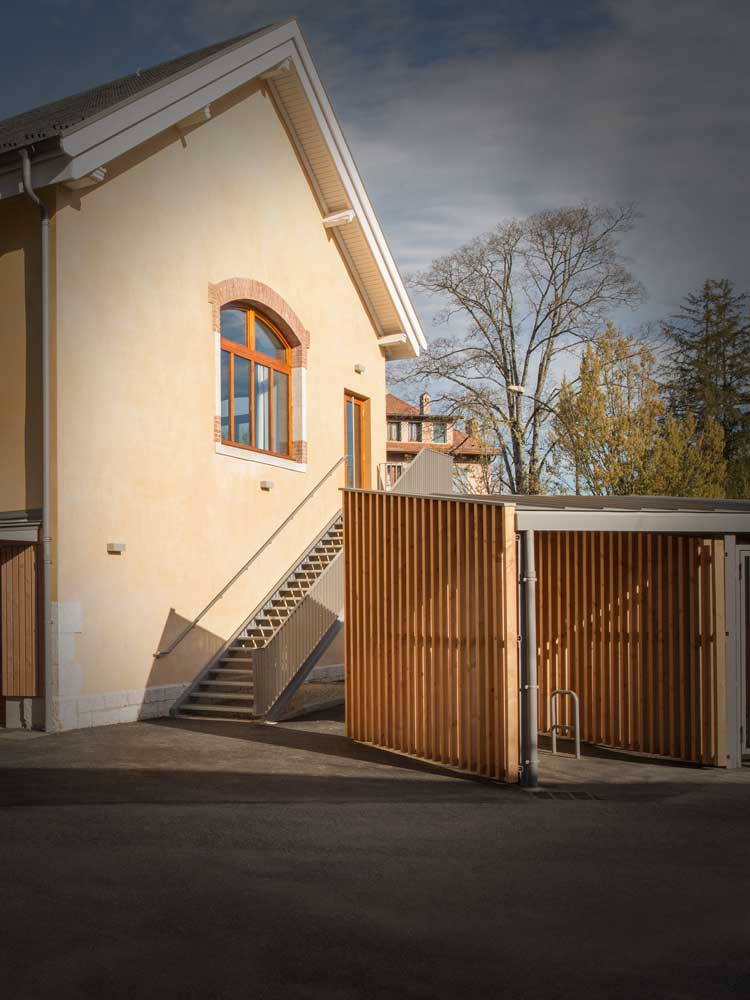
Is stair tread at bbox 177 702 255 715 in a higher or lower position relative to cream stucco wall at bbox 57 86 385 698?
lower

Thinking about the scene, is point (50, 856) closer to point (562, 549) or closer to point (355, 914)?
point (355, 914)

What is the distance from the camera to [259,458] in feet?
57.5

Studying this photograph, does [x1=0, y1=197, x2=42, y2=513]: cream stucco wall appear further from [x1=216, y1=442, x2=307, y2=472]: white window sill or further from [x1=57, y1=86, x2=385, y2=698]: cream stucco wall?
[x1=216, y1=442, x2=307, y2=472]: white window sill

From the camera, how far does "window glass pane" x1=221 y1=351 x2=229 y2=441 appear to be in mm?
16938

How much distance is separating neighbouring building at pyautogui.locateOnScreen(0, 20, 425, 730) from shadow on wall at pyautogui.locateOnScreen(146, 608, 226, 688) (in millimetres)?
35

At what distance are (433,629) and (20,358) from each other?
654 cm

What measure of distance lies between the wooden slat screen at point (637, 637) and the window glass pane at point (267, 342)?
24.1 ft

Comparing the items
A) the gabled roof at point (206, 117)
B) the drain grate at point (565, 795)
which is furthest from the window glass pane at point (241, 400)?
the drain grate at point (565, 795)

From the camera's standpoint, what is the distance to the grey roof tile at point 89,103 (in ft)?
43.8

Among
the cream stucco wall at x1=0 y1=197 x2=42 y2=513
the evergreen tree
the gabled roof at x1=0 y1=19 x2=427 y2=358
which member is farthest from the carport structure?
the evergreen tree

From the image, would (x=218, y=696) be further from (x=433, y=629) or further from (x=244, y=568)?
(x=433, y=629)

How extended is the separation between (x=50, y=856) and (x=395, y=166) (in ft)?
107

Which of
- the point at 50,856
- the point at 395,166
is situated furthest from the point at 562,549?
the point at 395,166

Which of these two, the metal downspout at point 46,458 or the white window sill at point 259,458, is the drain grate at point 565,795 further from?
the white window sill at point 259,458
